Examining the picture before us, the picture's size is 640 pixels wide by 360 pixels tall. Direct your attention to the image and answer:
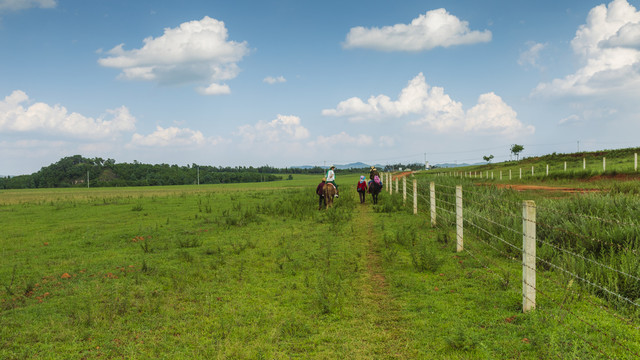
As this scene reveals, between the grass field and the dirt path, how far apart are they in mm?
23

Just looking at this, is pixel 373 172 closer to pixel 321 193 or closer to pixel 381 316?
pixel 321 193

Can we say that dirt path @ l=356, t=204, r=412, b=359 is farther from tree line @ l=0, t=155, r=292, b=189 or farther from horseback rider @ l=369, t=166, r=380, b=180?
tree line @ l=0, t=155, r=292, b=189

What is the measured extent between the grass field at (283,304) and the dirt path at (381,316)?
0.02m

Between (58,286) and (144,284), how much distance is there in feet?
5.62

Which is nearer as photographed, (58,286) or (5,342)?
(5,342)

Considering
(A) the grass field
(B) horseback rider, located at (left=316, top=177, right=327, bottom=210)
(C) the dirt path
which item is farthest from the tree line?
(C) the dirt path

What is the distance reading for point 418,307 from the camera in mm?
5402

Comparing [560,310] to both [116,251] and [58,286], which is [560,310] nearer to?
[58,286]

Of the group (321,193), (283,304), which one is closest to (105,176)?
(321,193)

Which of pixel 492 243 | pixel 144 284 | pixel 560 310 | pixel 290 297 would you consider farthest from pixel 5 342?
pixel 492 243

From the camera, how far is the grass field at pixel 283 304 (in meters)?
4.21

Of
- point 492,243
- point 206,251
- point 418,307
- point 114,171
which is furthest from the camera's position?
point 114,171

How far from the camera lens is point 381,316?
5156 mm

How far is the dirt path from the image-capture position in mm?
4211
